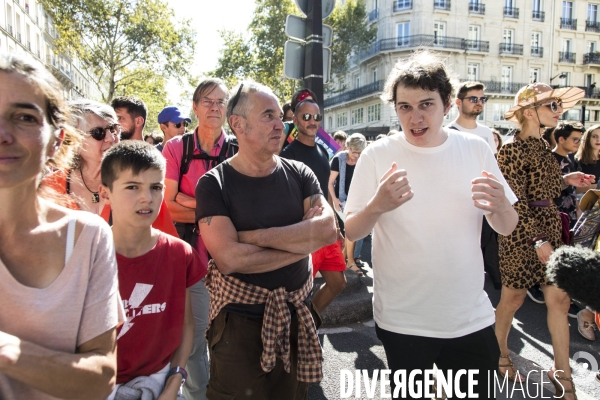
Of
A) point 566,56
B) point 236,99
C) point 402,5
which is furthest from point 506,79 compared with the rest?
point 236,99

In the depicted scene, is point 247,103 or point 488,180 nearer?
point 488,180

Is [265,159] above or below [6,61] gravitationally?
below

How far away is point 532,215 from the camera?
10.7ft

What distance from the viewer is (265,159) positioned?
2.37 metres

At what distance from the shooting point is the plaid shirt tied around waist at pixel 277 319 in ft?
7.00

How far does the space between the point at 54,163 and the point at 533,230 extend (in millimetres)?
3011

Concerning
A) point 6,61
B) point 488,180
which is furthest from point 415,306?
point 6,61

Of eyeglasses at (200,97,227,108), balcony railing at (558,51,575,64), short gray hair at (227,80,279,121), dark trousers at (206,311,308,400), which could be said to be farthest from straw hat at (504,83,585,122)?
balcony railing at (558,51,575,64)

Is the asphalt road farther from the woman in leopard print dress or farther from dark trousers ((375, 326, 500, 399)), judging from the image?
dark trousers ((375, 326, 500, 399))

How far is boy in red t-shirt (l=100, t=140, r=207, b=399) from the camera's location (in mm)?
1828

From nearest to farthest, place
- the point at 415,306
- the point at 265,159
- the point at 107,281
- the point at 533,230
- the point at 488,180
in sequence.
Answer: the point at 107,281 → the point at 488,180 → the point at 415,306 → the point at 265,159 → the point at 533,230

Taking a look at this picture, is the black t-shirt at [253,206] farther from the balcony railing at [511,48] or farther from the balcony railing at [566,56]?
the balcony railing at [566,56]

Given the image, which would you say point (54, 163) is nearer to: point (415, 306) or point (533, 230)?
point (415, 306)

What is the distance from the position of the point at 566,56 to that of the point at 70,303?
4985 cm
